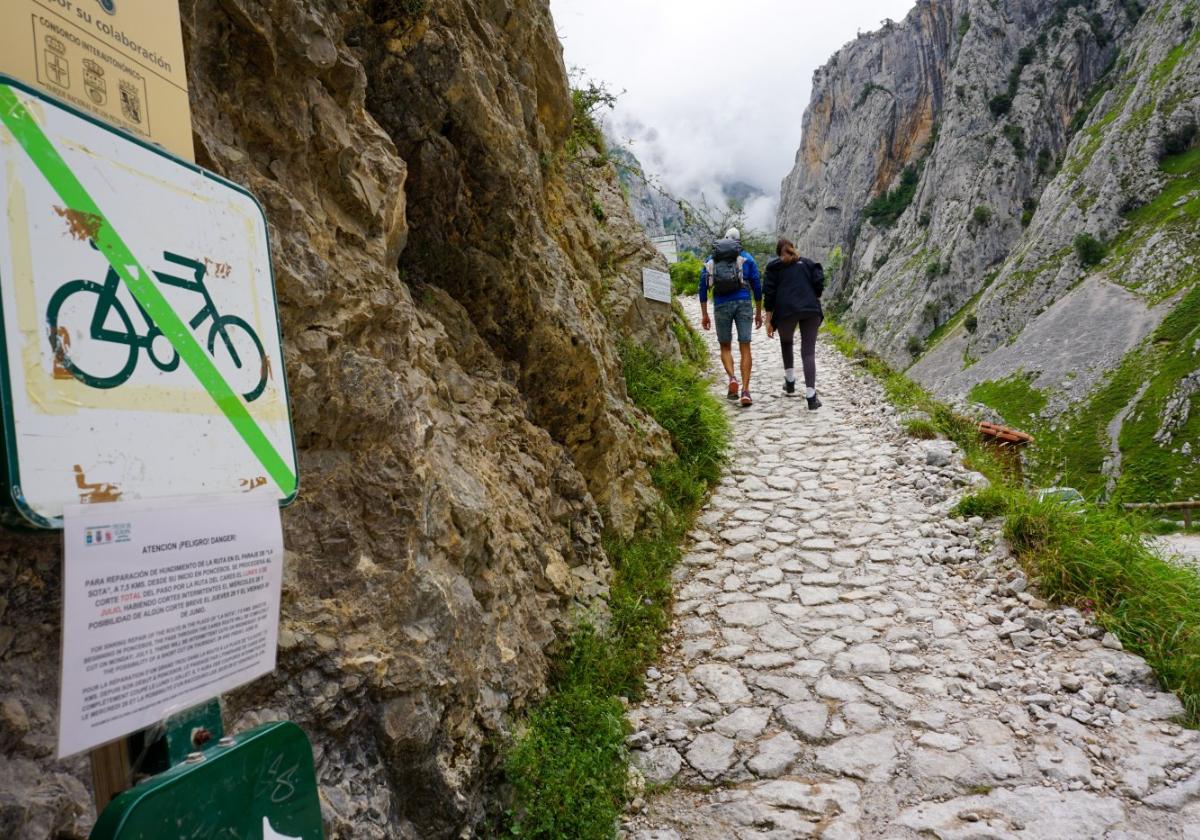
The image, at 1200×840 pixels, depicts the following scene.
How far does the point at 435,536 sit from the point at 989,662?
3.58m

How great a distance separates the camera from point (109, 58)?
4.69 feet

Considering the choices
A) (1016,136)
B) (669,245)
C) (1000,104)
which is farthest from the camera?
(1000,104)

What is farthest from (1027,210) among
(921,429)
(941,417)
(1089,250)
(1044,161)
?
(921,429)

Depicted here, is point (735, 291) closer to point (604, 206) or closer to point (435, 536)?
point (604, 206)

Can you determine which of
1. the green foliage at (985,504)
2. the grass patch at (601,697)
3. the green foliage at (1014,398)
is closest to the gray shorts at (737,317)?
the grass patch at (601,697)

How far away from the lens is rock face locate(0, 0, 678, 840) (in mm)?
2361

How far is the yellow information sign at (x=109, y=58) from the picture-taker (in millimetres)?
1250

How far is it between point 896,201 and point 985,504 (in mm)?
83084

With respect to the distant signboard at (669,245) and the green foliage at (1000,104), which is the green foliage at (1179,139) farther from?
the distant signboard at (669,245)

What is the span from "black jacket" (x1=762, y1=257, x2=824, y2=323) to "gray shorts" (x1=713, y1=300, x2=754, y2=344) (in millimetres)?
315

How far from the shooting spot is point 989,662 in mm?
4266

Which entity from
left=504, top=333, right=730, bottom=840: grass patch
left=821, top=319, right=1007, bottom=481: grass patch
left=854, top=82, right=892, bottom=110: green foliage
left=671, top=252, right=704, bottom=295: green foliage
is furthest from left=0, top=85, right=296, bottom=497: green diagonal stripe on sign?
left=854, top=82, right=892, bottom=110: green foliage

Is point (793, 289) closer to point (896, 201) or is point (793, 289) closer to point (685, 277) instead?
point (685, 277)

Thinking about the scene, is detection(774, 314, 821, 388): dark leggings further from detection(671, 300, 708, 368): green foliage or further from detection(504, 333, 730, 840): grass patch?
detection(504, 333, 730, 840): grass patch
